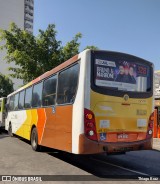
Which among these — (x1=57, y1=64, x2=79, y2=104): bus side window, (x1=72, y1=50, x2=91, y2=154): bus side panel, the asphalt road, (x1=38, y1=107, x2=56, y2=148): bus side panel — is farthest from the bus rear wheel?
(x1=72, y1=50, x2=91, y2=154): bus side panel

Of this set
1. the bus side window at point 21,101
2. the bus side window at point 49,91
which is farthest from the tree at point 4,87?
the bus side window at point 49,91

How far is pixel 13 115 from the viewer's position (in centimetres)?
1900

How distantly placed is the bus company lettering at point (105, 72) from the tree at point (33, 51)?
18083mm

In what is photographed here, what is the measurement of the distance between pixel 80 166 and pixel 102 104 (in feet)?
7.12

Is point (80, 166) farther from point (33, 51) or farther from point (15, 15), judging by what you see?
point (15, 15)

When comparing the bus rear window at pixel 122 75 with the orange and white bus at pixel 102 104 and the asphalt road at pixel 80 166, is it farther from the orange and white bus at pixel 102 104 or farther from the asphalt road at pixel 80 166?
the asphalt road at pixel 80 166

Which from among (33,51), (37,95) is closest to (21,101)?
(37,95)

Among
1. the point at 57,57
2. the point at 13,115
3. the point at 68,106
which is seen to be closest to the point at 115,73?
the point at 68,106

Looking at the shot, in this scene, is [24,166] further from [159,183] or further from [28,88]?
[28,88]

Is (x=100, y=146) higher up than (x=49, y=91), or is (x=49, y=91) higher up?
(x=49, y=91)

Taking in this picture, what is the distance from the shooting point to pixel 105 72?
8.41 metres

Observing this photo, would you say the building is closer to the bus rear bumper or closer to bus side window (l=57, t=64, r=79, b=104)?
bus side window (l=57, t=64, r=79, b=104)

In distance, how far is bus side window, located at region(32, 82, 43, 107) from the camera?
39.9 ft

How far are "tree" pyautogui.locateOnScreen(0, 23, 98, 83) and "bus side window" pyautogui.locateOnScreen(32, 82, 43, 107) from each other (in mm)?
12995
